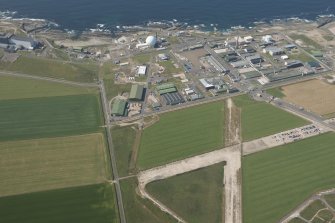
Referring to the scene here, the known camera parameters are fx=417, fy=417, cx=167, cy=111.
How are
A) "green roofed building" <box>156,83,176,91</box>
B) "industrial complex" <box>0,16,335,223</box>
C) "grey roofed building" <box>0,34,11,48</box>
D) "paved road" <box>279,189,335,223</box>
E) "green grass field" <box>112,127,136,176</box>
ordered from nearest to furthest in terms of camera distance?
"paved road" <box>279,189,335,223</box>
"industrial complex" <box>0,16,335,223</box>
"green grass field" <box>112,127,136,176</box>
"green roofed building" <box>156,83,176,91</box>
"grey roofed building" <box>0,34,11,48</box>

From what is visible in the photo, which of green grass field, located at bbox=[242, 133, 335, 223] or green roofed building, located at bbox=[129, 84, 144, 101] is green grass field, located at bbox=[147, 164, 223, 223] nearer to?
green grass field, located at bbox=[242, 133, 335, 223]

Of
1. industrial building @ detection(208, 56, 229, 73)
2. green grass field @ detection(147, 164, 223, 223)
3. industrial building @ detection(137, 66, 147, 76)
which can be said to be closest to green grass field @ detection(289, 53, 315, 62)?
industrial building @ detection(208, 56, 229, 73)

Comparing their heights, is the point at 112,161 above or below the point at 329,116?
below

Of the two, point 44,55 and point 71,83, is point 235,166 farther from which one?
point 44,55

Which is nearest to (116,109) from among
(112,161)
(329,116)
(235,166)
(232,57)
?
(112,161)

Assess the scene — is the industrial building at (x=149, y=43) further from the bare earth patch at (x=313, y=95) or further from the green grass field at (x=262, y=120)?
the bare earth patch at (x=313, y=95)

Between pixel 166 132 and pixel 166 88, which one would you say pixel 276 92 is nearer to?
pixel 166 88

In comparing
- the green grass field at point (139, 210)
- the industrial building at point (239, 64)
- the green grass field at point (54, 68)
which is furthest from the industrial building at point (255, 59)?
the green grass field at point (139, 210)
